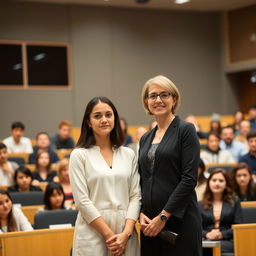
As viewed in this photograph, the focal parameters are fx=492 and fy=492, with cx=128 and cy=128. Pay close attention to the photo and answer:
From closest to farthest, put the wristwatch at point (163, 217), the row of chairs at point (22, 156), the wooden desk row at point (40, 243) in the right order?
1. the wristwatch at point (163, 217)
2. the wooden desk row at point (40, 243)
3. the row of chairs at point (22, 156)

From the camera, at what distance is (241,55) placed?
38.7 feet

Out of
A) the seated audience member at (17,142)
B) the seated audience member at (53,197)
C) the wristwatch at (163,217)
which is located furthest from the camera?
the seated audience member at (17,142)

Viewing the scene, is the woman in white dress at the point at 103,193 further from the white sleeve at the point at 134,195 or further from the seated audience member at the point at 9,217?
the seated audience member at the point at 9,217

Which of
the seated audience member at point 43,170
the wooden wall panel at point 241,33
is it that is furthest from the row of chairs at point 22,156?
the wooden wall panel at point 241,33

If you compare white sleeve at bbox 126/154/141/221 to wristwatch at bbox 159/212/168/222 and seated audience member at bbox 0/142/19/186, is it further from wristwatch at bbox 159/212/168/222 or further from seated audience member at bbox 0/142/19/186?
seated audience member at bbox 0/142/19/186

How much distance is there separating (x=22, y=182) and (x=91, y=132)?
10.1ft

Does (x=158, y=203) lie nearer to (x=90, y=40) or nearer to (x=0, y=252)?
(x=0, y=252)

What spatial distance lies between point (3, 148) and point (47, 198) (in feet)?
6.36

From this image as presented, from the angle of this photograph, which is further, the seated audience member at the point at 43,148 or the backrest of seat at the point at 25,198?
the seated audience member at the point at 43,148

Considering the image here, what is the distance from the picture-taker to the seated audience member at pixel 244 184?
4.89m

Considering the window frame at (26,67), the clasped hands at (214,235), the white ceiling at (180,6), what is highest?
the white ceiling at (180,6)

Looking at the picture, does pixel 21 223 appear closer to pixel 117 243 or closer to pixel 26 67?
pixel 117 243

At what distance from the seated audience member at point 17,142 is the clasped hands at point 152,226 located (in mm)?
6080

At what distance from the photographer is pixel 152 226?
2.34 m
